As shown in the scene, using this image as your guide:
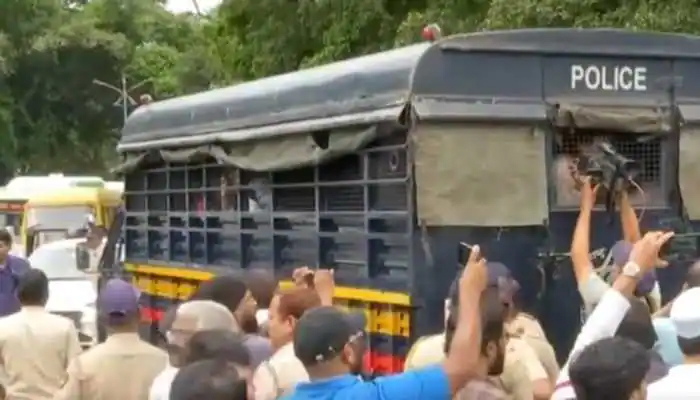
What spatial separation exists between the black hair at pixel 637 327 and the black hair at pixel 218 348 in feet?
4.22

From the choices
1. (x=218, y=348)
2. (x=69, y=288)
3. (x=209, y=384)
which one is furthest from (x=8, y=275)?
(x=209, y=384)

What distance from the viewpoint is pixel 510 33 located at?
7.95 metres

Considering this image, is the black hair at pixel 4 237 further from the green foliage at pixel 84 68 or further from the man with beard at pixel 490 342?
the green foliage at pixel 84 68

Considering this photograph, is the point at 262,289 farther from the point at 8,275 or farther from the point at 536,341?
the point at 8,275

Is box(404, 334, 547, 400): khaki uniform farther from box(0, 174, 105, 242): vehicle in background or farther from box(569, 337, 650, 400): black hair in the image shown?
box(0, 174, 105, 242): vehicle in background

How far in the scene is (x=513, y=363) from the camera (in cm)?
541

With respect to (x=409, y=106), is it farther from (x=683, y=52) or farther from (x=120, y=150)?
(x=120, y=150)

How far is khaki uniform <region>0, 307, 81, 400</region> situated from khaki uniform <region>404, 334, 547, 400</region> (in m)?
2.53

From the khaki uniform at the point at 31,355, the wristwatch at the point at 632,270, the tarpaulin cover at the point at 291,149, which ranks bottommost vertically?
the khaki uniform at the point at 31,355

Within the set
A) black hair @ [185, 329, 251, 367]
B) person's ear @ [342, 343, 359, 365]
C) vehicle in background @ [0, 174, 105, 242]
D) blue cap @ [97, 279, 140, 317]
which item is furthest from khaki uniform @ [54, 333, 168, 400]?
vehicle in background @ [0, 174, 105, 242]

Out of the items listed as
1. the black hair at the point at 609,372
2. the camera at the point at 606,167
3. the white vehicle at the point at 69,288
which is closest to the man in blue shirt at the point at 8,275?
the white vehicle at the point at 69,288

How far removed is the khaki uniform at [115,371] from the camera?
244 inches

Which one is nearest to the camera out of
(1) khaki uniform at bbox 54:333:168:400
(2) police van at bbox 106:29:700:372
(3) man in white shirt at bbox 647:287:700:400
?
(3) man in white shirt at bbox 647:287:700:400

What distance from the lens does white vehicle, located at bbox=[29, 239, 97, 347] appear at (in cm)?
1435
